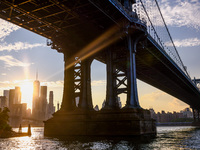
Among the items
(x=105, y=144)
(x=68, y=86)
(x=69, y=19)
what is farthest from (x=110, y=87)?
(x=105, y=144)

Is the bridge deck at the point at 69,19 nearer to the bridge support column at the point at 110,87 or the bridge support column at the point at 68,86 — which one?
the bridge support column at the point at 68,86

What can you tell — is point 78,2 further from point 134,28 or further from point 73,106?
point 73,106

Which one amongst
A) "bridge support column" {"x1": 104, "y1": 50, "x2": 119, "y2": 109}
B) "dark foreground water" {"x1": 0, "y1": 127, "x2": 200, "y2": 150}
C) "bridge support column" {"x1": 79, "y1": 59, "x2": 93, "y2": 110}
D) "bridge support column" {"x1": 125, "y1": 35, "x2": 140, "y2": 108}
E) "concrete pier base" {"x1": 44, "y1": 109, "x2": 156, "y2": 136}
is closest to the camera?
"dark foreground water" {"x1": 0, "y1": 127, "x2": 200, "y2": 150}

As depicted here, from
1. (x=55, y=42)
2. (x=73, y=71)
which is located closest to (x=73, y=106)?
(x=73, y=71)

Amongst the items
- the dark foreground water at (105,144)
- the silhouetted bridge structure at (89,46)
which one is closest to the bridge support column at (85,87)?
the silhouetted bridge structure at (89,46)

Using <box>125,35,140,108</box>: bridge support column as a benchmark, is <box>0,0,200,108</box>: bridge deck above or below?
above

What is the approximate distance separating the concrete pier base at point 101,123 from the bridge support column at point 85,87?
1926 millimetres

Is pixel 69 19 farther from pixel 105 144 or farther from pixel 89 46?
pixel 105 144

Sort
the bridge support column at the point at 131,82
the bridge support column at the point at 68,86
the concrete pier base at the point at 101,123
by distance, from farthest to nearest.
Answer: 1. the bridge support column at the point at 68,86
2. the bridge support column at the point at 131,82
3. the concrete pier base at the point at 101,123

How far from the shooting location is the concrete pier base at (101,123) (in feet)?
86.0

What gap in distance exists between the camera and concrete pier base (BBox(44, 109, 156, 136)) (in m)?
26.2

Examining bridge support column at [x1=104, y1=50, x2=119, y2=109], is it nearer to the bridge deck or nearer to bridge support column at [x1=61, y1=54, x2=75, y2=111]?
the bridge deck

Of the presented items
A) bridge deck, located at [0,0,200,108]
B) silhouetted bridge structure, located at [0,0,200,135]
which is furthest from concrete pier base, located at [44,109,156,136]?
bridge deck, located at [0,0,200,108]

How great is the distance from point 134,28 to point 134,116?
36.6ft
